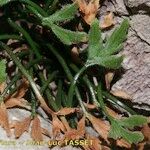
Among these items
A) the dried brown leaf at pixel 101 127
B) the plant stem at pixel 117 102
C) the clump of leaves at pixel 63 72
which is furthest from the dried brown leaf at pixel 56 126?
the plant stem at pixel 117 102

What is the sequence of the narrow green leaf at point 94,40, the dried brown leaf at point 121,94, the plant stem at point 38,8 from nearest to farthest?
the narrow green leaf at point 94,40 < the plant stem at point 38,8 < the dried brown leaf at point 121,94

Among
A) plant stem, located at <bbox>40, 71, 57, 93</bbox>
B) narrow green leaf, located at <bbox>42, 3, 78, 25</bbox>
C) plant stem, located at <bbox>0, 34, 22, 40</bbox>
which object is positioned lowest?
plant stem, located at <bbox>40, 71, 57, 93</bbox>

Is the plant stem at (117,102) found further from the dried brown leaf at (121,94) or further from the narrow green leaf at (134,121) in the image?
the narrow green leaf at (134,121)

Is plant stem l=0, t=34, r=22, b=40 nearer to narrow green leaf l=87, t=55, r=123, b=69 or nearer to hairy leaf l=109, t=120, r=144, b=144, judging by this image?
narrow green leaf l=87, t=55, r=123, b=69

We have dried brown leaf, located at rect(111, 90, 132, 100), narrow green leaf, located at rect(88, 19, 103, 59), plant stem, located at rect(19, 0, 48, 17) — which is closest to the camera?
narrow green leaf, located at rect(88, 19, 103, 59)

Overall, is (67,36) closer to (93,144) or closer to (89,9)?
(89,9)

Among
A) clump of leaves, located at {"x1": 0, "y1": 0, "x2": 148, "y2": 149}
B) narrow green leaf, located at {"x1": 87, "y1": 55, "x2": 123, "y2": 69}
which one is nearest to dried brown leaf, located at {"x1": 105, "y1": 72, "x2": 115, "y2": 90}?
clump of leaves, located at {"x1": 0, "y1": 0, "x2": 148, "y2": 149}

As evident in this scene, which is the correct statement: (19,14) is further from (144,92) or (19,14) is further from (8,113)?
(144,92)
